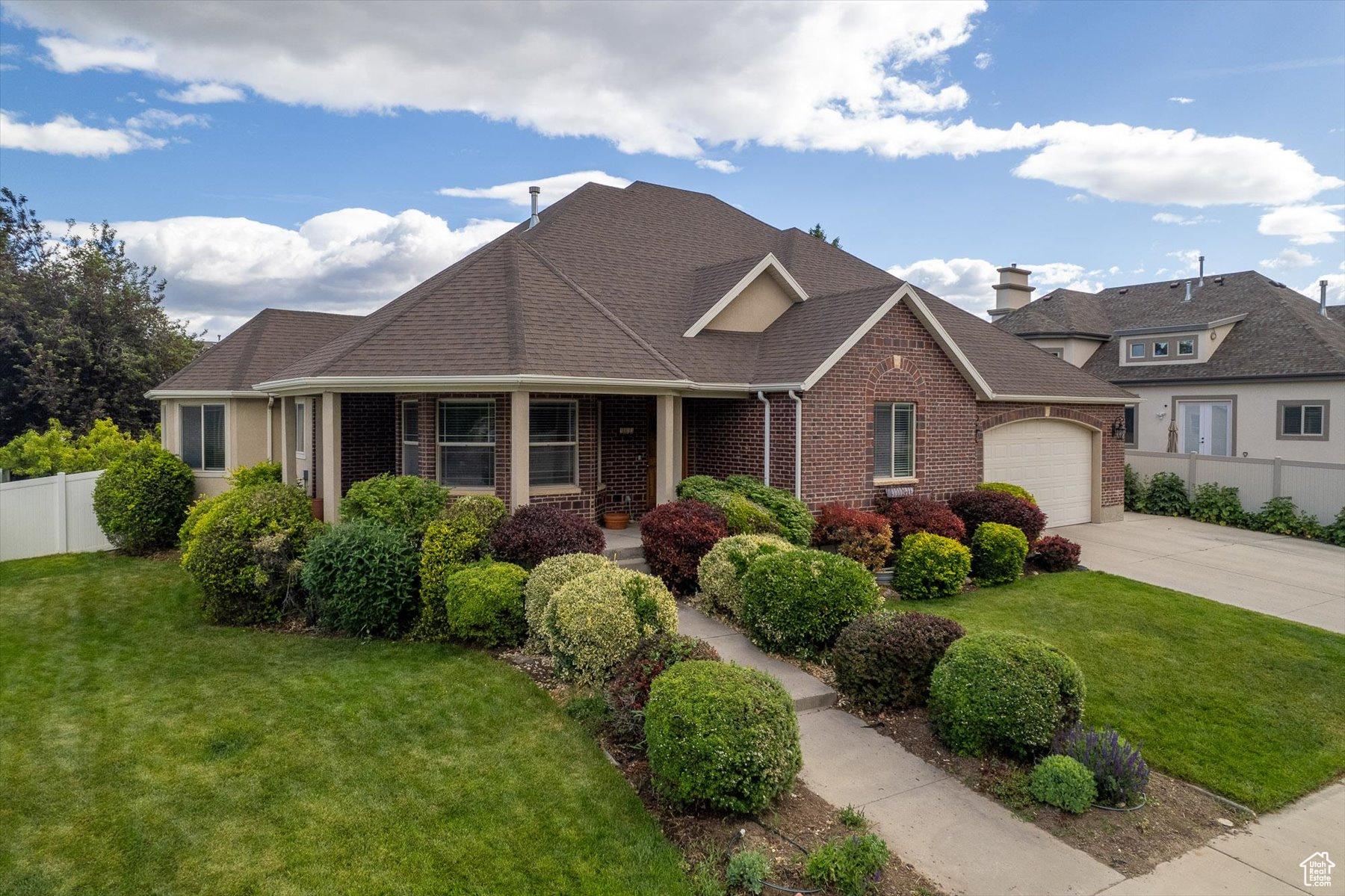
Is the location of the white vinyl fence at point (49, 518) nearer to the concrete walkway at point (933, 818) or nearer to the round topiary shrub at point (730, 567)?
the round topiary shrub at point (730, 567)

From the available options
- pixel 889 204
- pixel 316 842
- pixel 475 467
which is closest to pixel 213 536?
pixel 475 467

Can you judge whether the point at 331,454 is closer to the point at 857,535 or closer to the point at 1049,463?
the point at 857,535

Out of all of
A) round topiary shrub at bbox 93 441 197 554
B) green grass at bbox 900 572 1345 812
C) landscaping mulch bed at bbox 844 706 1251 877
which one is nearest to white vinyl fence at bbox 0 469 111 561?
round topiary shrub at bbox 93 441 197 554

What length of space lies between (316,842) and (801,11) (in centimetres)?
1335

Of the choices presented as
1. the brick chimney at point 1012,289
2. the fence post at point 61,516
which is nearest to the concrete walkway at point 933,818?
the fence post at point 61,516

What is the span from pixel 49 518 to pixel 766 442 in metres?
15.1

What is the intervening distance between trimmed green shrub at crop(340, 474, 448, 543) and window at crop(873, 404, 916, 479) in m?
8.34

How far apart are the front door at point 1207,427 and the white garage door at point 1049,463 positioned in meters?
6.01

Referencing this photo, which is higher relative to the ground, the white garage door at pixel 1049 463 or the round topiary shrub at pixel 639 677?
the white garage door at pixel 1049 463

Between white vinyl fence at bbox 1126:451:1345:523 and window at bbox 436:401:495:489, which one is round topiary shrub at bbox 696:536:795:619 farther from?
white vinyl fence at bbox 1126:451:1345:523

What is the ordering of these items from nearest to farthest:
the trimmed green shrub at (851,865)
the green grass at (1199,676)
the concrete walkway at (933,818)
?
the trimmed green shrub at (851,865)
the concrete walkway at (933,818)
the green grass at (1199,676)

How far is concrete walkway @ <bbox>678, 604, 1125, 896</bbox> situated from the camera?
481 cm

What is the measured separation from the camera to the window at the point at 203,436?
57.9 feet

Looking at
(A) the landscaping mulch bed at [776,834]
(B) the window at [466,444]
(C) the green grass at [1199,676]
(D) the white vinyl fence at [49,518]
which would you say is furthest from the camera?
(D) the white vinyl fence at [49,518]
